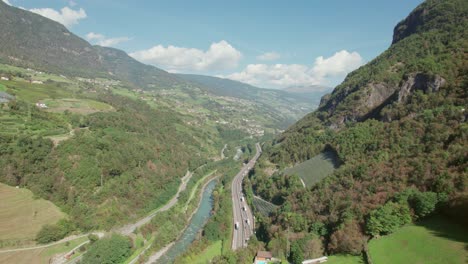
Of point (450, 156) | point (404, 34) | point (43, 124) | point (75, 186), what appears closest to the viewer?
point (450, 156)

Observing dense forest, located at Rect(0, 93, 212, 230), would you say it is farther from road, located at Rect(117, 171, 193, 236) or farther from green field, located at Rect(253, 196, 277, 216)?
green field, located at Rect(253, 196, 277, 216)

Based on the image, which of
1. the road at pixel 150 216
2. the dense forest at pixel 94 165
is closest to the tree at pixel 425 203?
the road at pixel 150 216

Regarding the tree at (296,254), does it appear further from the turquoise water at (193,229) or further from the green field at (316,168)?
the green field at (316,168)

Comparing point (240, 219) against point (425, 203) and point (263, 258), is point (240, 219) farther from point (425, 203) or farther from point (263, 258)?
point (425, 203)

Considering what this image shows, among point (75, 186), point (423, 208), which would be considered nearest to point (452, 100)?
point (423, 208)

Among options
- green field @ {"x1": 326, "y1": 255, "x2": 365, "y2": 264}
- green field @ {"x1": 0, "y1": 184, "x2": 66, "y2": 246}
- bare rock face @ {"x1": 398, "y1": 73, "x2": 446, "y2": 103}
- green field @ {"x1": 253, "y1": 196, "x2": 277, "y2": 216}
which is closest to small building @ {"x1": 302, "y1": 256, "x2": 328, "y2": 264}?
green field @ {"x1": 326, "y1": 255, "x2": 365, "y2": 264}

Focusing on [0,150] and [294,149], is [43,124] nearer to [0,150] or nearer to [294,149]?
[0,150]
